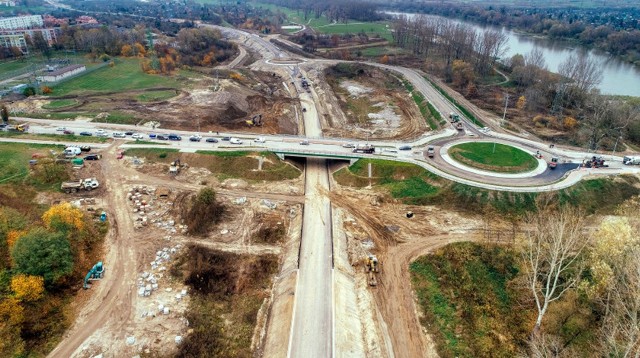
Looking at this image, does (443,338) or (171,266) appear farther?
(171,266)

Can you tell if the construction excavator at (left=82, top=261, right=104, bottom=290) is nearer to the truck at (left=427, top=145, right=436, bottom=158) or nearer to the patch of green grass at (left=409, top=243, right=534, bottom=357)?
the patch of green grass at (left=409, top=243, right=534, bottom=357)

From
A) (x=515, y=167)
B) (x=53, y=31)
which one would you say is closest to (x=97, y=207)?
(x=515, y=167)

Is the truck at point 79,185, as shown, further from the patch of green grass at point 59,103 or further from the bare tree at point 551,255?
the bare tree at point 551,255

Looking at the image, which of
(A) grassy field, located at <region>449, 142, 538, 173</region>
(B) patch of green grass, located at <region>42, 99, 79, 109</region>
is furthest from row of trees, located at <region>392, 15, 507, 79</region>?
(B) patch of green grass, located at <region>42, 99, 79, 109</region>

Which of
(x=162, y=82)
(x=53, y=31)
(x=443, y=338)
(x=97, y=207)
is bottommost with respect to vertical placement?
(x=443, y=338)

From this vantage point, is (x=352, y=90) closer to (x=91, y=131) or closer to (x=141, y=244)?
(x=91, y=131)


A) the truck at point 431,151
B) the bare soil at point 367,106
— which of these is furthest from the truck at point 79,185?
the truck at point 431,151

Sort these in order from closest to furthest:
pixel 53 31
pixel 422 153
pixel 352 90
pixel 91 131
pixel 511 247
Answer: pixel 511 247, pixel 422 153, pixel 91 131, pixel 352 90, pixel 53 31
